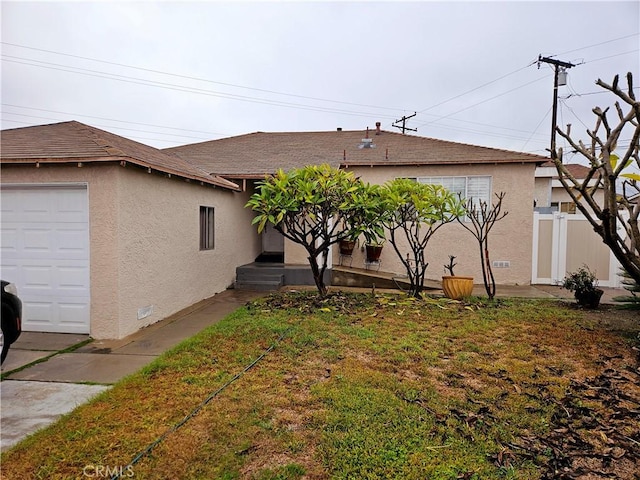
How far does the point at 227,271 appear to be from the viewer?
34.9ft

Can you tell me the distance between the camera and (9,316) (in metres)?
4.41

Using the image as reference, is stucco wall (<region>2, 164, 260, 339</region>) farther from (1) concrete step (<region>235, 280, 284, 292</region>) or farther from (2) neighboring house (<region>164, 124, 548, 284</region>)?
(2) neighboring house (<region>164, 124, 548, 284</region>)

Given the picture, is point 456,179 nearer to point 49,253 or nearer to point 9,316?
point 49,253

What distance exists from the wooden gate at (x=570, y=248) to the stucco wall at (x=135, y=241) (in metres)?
9.73

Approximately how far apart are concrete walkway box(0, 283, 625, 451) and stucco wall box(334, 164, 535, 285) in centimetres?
673

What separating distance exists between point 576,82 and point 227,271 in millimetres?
20431

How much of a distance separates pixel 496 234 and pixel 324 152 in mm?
6203

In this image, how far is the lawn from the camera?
2.79 metres

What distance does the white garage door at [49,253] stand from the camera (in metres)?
6.15

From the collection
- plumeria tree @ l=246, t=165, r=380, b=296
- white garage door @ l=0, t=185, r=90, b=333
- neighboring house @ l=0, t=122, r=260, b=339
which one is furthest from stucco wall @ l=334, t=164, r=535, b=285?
white garage door @ l=0, t=185, r=90, b=333

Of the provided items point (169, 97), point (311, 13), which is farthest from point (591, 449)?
point (169, 97)

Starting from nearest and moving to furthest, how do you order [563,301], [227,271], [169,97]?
[563,301]
[227,271]
[169,97]

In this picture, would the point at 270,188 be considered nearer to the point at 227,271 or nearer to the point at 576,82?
the point at 227,271

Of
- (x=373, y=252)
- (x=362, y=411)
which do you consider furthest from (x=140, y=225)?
(x=373, y=252)
